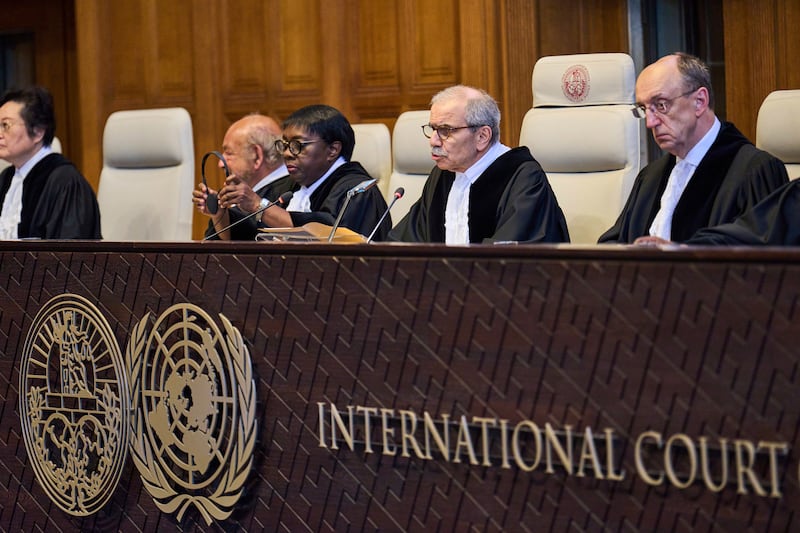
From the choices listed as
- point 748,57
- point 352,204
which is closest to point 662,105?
point 352,204

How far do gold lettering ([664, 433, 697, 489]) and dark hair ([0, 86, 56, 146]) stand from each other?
11.4 ft

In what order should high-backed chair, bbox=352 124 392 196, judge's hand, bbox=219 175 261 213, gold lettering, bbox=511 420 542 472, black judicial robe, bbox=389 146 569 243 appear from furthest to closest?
high-backed chair, bbox=352 124 392 196, judge's hand, bbox=219 175 261 213, black judicial robe, bbox=389 146 569 243, gold lettering, bbox=511 420 542 472

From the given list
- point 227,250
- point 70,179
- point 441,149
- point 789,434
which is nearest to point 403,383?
point 227,250

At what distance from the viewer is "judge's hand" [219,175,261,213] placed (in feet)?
12.3

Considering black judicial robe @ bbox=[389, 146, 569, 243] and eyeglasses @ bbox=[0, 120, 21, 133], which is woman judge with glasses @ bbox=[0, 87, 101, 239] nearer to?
eyeglasses @ bbox=[0, 120, 21, 133]

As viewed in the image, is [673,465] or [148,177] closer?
[673,465]

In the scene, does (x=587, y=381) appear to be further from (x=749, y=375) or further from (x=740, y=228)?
(x=740, y=228)

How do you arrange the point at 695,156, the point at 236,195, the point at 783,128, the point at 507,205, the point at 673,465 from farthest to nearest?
the point at 236,195, the point at 507,205, the point at 783,128, the point at 695,156, the point at 673,465

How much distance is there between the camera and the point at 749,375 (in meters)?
1.80

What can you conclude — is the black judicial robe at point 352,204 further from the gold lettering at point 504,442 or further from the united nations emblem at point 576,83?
the gold lettering at point 504,442

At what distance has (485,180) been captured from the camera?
361 centimetres

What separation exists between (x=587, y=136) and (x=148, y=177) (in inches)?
78.7

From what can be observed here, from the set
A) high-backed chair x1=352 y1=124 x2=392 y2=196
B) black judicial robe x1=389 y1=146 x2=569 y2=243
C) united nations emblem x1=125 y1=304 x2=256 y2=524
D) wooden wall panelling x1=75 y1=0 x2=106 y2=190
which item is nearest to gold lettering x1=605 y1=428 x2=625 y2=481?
united nations emblem x1=125 y1=304 x2=256 y2=524

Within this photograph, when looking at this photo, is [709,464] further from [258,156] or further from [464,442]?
[258,156]
